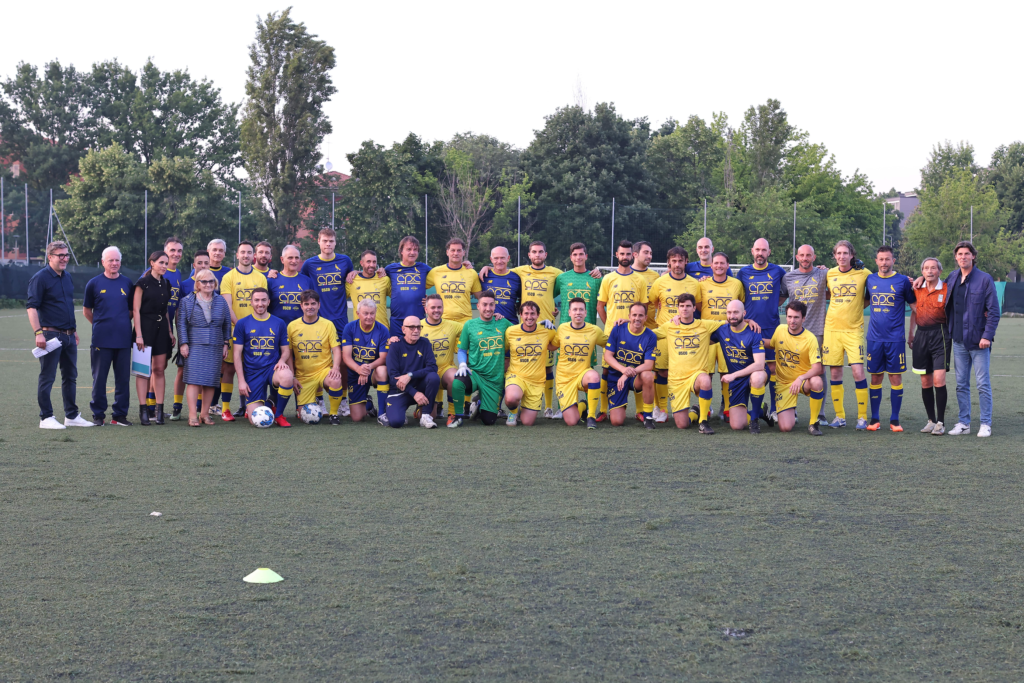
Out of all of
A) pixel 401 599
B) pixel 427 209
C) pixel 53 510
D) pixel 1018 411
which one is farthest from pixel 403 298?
pixel 427 209

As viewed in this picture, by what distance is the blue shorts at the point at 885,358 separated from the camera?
7570 mm

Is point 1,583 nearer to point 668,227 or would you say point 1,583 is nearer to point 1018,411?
point 1018,411

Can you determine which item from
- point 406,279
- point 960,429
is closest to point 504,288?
point 406,279

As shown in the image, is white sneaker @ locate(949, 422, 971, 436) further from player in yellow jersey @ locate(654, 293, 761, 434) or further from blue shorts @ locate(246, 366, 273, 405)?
blue shorts @ locate(246, 366, 273, 405)

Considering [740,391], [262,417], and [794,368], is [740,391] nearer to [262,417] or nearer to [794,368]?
[794,368]

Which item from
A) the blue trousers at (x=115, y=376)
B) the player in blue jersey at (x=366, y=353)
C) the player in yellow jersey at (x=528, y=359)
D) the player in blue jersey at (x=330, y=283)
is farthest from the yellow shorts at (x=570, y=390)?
the blue trousers at (x=115, y=376)

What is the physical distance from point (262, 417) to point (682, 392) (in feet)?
11.8

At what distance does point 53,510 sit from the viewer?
183 inches

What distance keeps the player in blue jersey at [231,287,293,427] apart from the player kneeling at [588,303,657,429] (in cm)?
285

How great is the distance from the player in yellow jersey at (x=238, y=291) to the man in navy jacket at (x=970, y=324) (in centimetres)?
600

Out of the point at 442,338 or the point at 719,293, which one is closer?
the point at 719,293

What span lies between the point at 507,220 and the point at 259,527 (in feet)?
98.0

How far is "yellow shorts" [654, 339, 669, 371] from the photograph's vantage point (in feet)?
26.0

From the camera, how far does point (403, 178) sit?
108 feet
